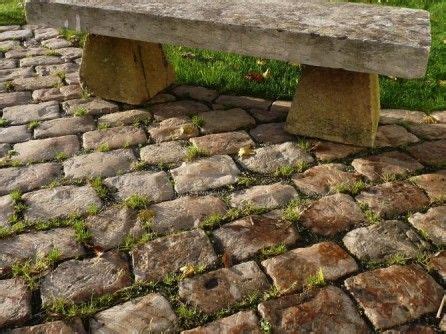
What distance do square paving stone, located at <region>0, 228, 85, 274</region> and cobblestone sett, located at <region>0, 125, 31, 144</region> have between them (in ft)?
3.28

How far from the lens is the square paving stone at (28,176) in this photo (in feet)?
8.50

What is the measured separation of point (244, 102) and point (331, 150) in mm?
849

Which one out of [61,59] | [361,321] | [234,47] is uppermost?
[234,47]

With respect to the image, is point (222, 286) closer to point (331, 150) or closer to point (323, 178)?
point (323, 178)

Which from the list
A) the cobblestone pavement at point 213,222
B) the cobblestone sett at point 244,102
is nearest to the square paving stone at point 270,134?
the cobblestone pavement at point 213,222

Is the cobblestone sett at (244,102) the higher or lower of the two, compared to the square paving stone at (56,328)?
higher

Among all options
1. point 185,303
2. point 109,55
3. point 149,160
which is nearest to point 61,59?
point 109,55

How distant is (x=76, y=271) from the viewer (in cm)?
203

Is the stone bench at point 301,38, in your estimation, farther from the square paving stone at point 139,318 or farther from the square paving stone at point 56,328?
the square paving stone at point 56,328

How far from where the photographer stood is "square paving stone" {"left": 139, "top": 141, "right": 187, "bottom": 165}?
2.82m

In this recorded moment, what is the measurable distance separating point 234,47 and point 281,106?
785 mm

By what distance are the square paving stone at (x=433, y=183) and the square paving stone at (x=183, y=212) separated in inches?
39.3

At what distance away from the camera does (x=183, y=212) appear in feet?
7.77

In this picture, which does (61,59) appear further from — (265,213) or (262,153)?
(265,213)
